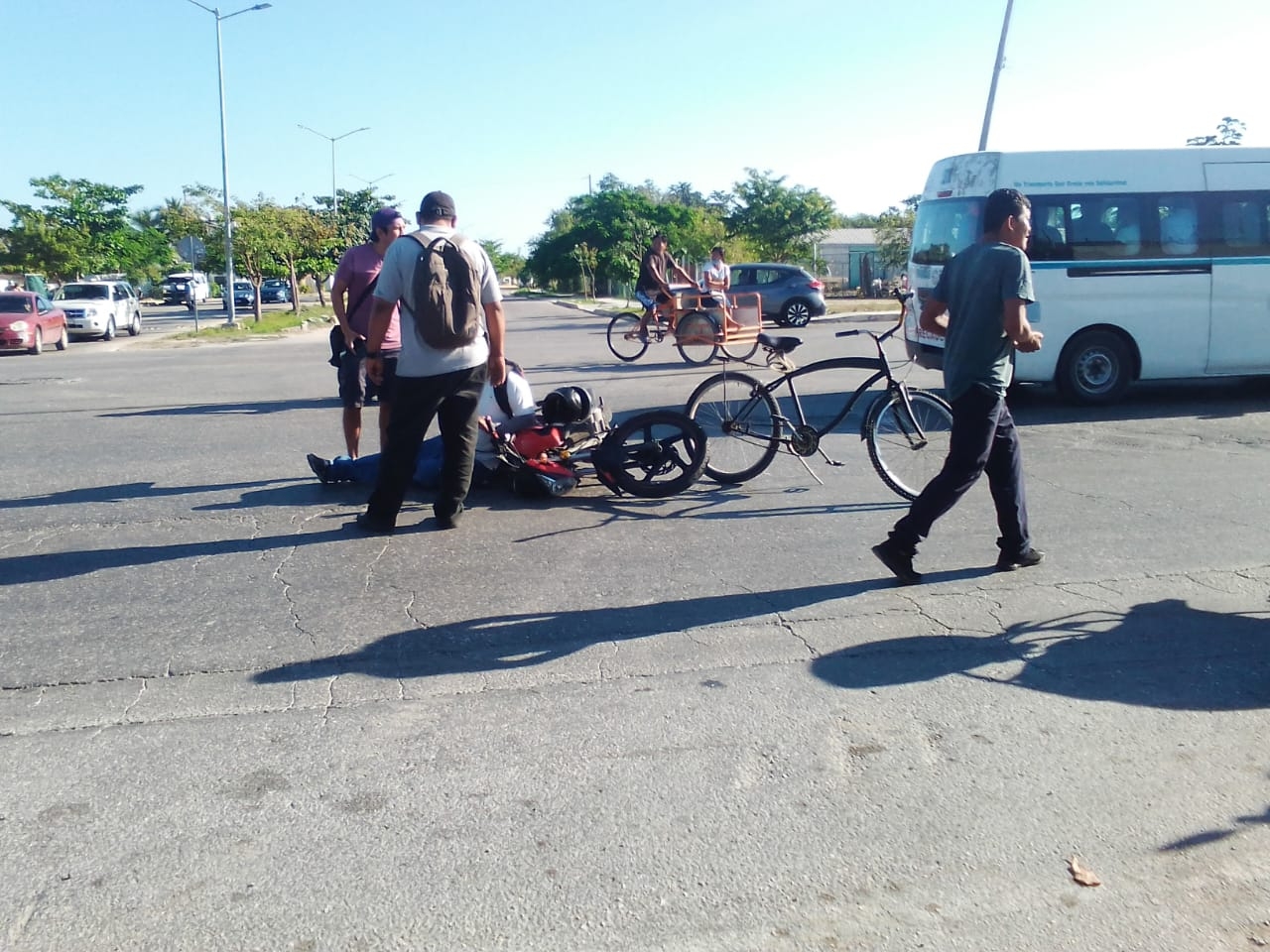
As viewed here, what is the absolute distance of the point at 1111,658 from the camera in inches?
180

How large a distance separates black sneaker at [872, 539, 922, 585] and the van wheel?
6657mm

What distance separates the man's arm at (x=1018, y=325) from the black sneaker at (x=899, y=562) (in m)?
1.16

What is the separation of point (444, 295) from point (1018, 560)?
3380 millimetres

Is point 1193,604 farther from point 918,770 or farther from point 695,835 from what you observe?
point 695,835

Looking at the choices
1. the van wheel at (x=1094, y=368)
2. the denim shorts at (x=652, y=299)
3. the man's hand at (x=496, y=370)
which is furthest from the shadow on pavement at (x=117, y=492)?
the denim shorts at (x=652, y=299)

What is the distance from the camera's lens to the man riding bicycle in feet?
53.4

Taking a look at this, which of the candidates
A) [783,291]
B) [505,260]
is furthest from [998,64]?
[505,260]

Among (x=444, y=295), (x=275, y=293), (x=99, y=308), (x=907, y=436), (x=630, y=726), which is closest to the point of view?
(x=630, y=726)

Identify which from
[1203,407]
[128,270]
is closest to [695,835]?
[1203,407]

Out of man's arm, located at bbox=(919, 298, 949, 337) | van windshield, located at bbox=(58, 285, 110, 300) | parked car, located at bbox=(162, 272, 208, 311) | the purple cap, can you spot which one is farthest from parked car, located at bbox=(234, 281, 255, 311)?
man's arm, located at bbox=(919, 298, 949, 337)

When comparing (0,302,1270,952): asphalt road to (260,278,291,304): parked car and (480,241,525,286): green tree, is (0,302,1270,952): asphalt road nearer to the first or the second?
(260,278,291,304): parked car

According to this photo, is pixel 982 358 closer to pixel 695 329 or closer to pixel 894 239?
pixel 695 329

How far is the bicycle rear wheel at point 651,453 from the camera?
7.24m

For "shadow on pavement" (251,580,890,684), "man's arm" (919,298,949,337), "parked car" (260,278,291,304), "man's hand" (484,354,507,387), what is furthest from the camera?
"parked car" (260,278,291,304)
